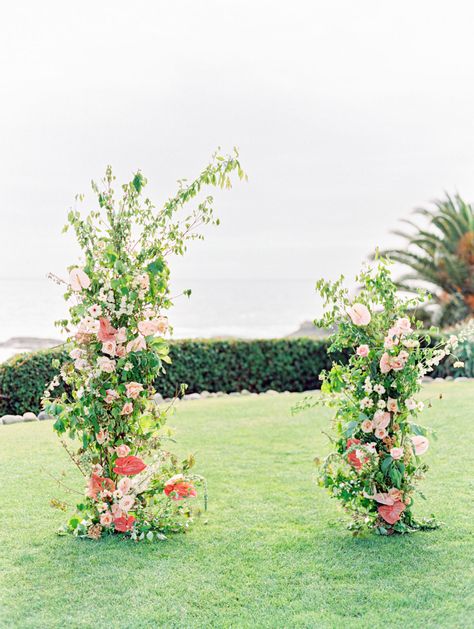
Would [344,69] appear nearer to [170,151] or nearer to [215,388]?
[170,151]

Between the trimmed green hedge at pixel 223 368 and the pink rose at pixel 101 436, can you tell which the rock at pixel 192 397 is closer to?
the trimmed green hedge at pixel 223 368

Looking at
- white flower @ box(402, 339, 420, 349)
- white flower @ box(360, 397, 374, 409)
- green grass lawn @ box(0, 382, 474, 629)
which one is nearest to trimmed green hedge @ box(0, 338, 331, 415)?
green grass lawn @ box(0, 382, 474, 629)

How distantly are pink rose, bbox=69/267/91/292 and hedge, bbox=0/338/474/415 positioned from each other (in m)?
5.27

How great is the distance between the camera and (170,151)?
10.3 metres

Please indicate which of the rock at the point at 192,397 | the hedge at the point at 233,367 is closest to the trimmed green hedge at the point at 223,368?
the hedge at the point at 233,367

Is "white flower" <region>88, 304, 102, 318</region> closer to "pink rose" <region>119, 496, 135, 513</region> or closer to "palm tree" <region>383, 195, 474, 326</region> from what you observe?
"pink rose" <region>119, 496, 135, 513</region>

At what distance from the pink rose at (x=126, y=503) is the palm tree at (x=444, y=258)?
1247 centimetres

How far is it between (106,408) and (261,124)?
12.1m

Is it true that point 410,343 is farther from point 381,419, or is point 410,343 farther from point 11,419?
point 11,419

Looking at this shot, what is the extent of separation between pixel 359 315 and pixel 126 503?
1.77 m

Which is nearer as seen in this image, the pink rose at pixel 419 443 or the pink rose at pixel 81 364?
the pink rose at pixel 419 443

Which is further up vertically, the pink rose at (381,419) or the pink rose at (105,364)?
the pink rose at (105,364)

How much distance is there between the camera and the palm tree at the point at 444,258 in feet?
51.5

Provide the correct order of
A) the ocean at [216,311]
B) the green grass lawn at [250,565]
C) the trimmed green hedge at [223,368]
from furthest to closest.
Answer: the ocean at [216,311] → the trimmed green hedge at [223,368] → the green grass lawn at [250,565]
